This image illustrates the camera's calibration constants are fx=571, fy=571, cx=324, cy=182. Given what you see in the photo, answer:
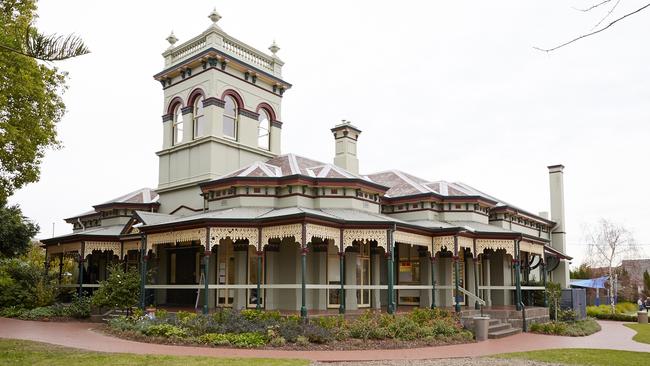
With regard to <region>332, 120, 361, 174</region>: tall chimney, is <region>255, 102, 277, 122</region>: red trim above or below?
A: above

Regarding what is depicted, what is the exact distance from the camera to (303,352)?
13914 mm

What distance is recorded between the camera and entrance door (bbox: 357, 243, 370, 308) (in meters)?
21.0

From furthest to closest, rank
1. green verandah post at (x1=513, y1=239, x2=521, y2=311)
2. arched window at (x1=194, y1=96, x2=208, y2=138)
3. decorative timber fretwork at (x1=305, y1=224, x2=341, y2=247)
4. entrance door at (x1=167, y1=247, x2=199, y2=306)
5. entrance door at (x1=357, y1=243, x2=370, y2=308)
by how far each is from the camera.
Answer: arched window at (x1=194, y1=96, x2=208, y2=138), entrance door at (x1=167, y1=247, x2=199, y2=306), green verandah post at (x1=513, y1=239, x2=521, y2=311), entrance door at (x1=357, y1=243, x2=370, y2=308), decorative timber fretwork at (x1=305, y1=224, x2=341, y2=247)

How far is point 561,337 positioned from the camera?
1947 cm

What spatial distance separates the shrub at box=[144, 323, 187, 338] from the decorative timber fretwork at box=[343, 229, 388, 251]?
233 inches

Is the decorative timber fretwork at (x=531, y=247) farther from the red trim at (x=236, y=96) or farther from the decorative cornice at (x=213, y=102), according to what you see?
the decorative cornice at (x=213, y=102)

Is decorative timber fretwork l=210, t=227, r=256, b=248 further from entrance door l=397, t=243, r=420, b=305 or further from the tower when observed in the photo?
entrance door l=397, t=243, r=420, b=305

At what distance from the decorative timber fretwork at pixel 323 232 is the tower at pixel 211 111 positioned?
6.94 meters

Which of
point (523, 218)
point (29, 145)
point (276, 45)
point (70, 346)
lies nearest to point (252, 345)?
point (70, 346)

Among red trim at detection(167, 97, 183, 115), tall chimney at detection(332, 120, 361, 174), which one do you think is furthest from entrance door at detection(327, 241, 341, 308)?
red trim at detection(167, 97, 183, 115)

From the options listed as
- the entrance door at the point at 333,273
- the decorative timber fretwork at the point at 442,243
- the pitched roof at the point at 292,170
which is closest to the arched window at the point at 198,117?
the pitched roof at the point at 292,170

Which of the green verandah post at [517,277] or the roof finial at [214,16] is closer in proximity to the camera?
the green verandah post at [517,277]

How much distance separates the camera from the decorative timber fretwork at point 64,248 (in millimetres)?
24156

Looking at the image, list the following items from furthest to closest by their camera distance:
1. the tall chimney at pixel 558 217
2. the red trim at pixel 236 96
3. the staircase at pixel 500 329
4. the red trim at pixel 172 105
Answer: the tall chimney at pixel 558 217 → the red trim at pixel 172 105 → the red trim at pixel 236 96 → the staircase at pixel 500 329
